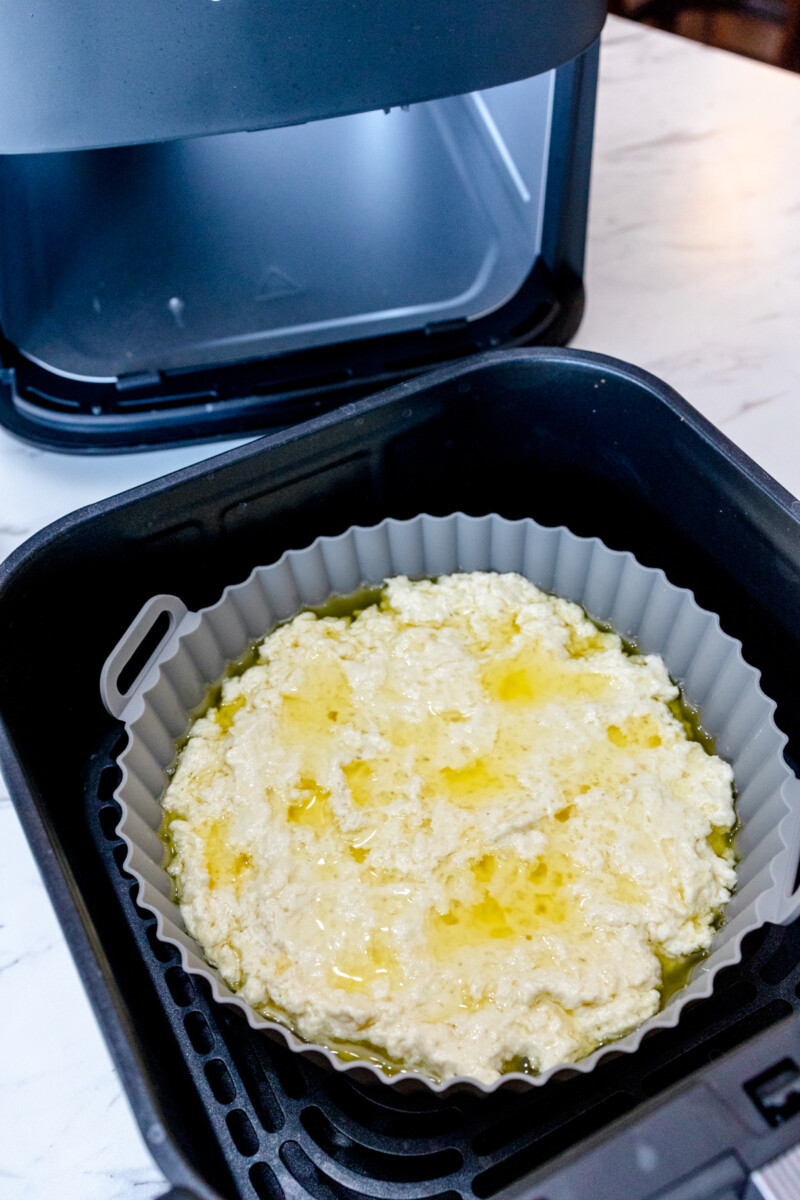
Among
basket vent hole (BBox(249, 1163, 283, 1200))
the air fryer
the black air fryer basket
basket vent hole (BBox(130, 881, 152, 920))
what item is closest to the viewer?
the black air fryer basket

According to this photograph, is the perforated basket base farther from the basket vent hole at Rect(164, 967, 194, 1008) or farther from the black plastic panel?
the black plastic panel

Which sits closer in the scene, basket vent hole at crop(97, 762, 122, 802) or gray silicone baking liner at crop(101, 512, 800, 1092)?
gray silicone baking liner at crop(101, 512, 800, 1092)

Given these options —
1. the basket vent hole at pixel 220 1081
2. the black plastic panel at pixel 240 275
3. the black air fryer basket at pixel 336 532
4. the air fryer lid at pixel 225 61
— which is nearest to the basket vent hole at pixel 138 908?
the black air fryer basket at pixel 336 532

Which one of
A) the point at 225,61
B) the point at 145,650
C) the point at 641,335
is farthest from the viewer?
the point at 641,335

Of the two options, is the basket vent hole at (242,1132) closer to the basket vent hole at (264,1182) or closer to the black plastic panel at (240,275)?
the basket vent hole at (264,1182)

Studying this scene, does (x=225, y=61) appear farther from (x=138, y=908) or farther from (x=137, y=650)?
(x=138, y=908)

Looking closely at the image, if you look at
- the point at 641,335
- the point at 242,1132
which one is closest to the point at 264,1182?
the point at 242,1132

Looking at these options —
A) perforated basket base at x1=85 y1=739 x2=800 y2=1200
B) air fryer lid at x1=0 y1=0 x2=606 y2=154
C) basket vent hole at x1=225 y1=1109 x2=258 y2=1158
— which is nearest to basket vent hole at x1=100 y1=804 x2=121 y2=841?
perforated basket base at x1=85 y1=739 x2=800 y2=1200
